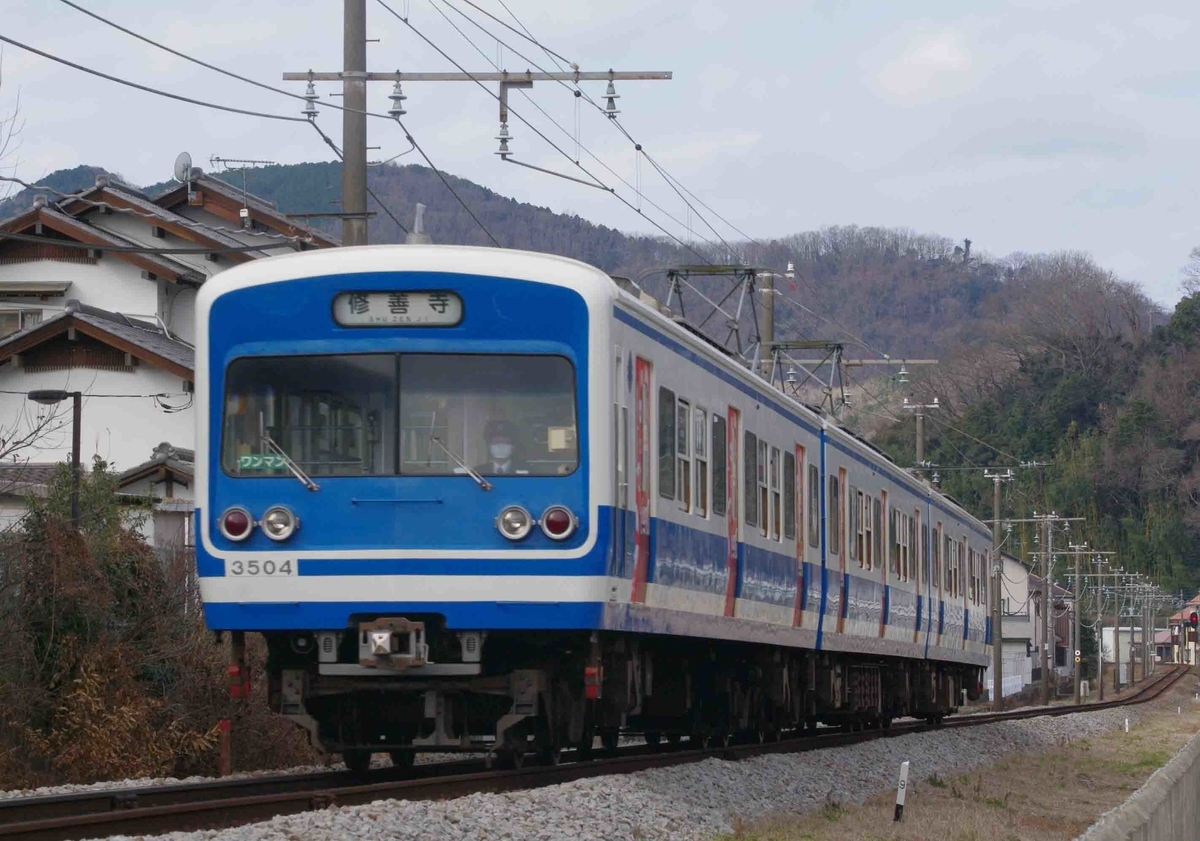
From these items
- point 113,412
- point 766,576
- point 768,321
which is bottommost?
point 766,576

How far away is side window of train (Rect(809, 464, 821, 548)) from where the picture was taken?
53.7 feet

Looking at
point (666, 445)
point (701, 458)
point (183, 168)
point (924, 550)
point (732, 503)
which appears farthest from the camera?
point (183, 168)

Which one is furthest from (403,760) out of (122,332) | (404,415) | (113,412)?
(113,412)

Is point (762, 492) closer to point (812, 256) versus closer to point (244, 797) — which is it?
point (244, 797)

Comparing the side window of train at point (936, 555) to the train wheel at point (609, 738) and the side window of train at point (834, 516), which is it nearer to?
the side window of train at point (834, 516)

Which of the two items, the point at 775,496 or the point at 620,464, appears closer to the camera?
the point at 620,464

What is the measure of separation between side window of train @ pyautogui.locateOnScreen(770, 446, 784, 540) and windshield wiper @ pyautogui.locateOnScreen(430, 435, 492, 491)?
502 cm

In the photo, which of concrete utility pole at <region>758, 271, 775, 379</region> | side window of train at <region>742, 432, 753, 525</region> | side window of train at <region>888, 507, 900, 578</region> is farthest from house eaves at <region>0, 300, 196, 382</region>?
side window of train at <region>742, 432, 753, 525</region>

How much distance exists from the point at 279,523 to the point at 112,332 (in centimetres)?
2201

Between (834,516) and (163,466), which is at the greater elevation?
(163,466)

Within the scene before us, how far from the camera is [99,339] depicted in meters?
31.4

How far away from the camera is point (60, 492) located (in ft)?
62.7

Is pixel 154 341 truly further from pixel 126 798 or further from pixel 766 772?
pixel 126 798

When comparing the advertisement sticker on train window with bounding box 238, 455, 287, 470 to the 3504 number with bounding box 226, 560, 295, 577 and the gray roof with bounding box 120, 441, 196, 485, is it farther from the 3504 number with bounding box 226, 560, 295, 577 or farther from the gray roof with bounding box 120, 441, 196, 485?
the gray roof with bounding box 120, 441, 196, 485
